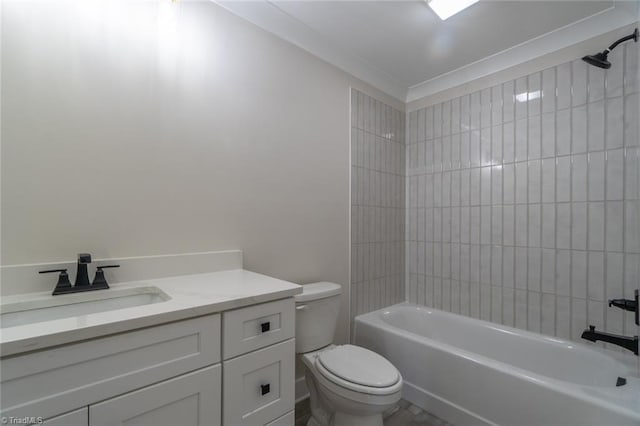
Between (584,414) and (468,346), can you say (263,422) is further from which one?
(468,346)

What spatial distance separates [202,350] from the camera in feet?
2.83

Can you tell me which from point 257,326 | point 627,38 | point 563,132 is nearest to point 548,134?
point 563,132

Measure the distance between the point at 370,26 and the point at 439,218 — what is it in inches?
61.5

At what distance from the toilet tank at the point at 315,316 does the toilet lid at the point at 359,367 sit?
0.10 meters

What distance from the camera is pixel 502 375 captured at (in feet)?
4.74

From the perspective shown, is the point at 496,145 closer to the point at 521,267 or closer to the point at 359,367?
the point at 521,267

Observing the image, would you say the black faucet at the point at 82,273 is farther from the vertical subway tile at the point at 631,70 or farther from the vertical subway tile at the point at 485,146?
the vertical subway tile at the point at 631,70

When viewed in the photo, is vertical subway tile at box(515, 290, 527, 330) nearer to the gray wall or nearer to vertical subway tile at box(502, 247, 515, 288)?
vertical subway tile at box(502, 247, 515, 288)

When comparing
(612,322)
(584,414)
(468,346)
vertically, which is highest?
(612,322)

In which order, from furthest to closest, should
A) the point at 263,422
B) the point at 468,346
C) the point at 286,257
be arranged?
the point at 468,346, the point at 286,257, the point at 263,422

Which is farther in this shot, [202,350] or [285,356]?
[285,356]

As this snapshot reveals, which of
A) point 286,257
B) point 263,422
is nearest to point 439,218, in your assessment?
point 286,257

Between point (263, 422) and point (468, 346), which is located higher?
point (263, 422)

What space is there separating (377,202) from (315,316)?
1.14 meters
